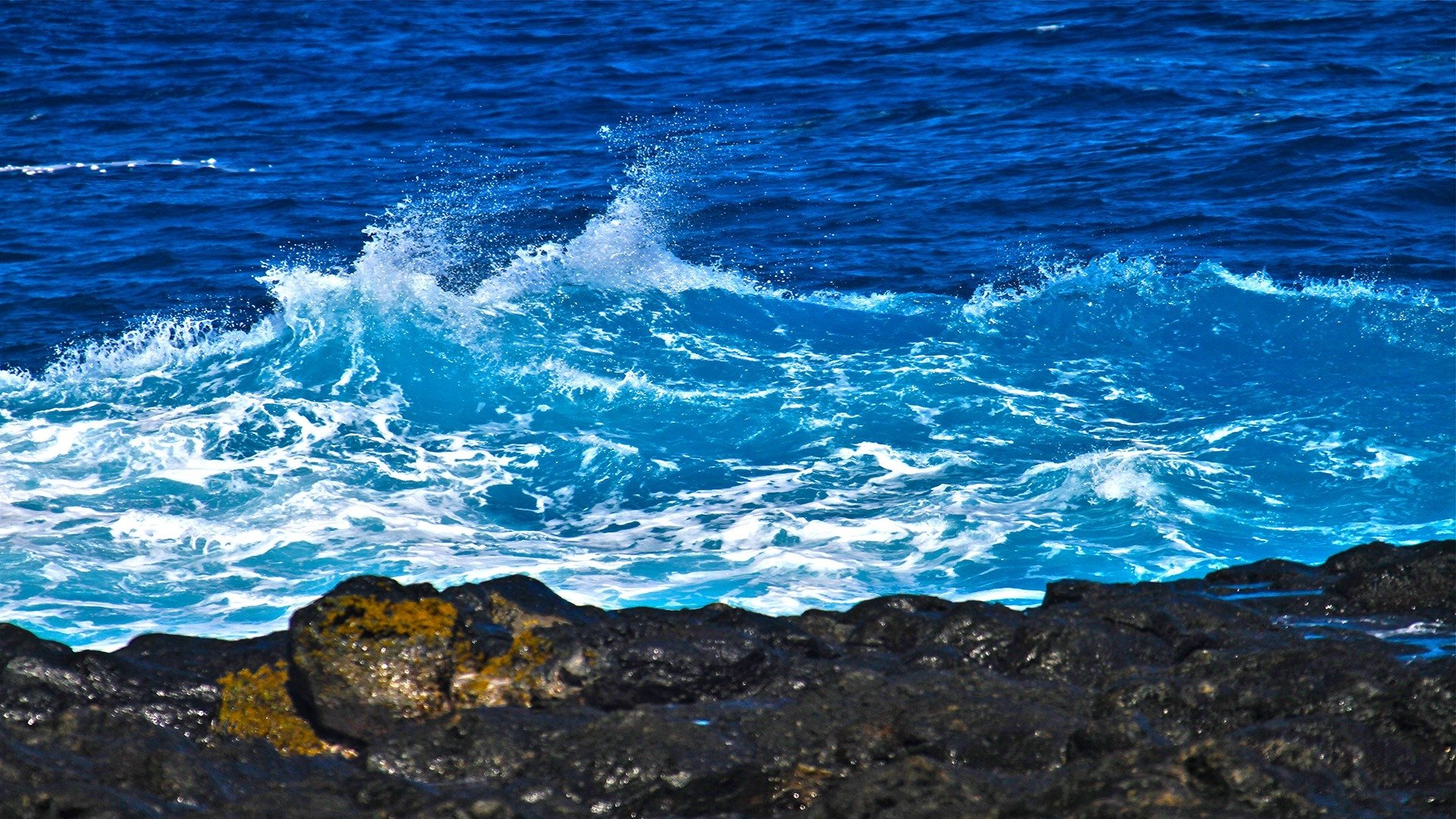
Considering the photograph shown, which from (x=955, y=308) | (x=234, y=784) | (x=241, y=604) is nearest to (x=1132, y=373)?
(x=955, y=308)

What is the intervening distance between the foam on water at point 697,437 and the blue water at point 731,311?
48 millimetres

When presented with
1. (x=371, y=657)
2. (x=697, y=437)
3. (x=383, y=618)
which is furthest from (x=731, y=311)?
(x=371, y=657)

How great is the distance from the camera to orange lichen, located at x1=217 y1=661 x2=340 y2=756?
6031mm

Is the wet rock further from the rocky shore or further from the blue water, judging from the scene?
the blue water

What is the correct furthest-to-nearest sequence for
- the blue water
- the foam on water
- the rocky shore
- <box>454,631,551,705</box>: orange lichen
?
the blue water, the foam on water, <box>454,631,551,705</box>: orange lichen, the rocky shore

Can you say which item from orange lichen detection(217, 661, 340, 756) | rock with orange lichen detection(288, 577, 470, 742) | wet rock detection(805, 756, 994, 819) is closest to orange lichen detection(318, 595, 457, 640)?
rock with orange lichen detection(288, 577, 470, 742)

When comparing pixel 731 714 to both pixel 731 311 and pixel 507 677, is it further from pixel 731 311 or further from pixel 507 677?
pixel 731 311

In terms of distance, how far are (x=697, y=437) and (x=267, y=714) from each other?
7433 mm

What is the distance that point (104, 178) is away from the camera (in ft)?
67.2

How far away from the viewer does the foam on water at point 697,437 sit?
1064 cm

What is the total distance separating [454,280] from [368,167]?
423 cm

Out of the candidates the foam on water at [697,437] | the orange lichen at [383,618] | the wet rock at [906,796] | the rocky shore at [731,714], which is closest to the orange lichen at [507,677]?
the rocky shore at [731,714]

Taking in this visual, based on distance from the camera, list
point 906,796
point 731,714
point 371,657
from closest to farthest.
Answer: point 906,796 → point 731,714 → point 371,657

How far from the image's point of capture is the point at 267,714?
6.16 m
